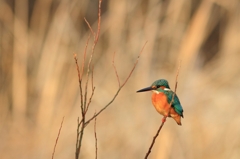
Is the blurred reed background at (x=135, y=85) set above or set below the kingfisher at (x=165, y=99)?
above

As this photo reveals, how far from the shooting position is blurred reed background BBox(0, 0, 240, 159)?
4.61 m

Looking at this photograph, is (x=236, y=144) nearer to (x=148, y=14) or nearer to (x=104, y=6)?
(x=148, y=14)

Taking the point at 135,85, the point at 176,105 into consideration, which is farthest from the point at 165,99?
the point at 135,85

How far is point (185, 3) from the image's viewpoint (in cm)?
481

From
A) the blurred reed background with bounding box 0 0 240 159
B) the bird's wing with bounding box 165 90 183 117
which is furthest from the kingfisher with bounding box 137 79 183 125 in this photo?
the blurred reed background with bounding box 0 0 240 159

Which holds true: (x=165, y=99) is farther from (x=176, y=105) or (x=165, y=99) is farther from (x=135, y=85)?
(x=135, y=85)

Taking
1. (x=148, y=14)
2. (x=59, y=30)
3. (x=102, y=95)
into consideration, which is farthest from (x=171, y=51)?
(x=59, y=30)

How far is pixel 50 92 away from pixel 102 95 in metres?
0.61

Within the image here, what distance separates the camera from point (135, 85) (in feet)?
15.7

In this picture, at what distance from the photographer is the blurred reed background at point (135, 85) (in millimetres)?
4605

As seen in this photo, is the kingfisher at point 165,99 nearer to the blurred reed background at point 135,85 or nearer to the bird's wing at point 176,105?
the bird's wing at point 176,105

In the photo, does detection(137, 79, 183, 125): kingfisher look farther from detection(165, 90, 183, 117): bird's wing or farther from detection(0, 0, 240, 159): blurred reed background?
detection(0, 0, 240, 159): blurred reed background

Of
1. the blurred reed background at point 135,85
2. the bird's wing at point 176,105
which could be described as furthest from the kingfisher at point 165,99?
the blurred reed background at point 135,85

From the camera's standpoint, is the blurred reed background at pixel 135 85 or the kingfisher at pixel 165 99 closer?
the kingfisher at pixel 165 99
